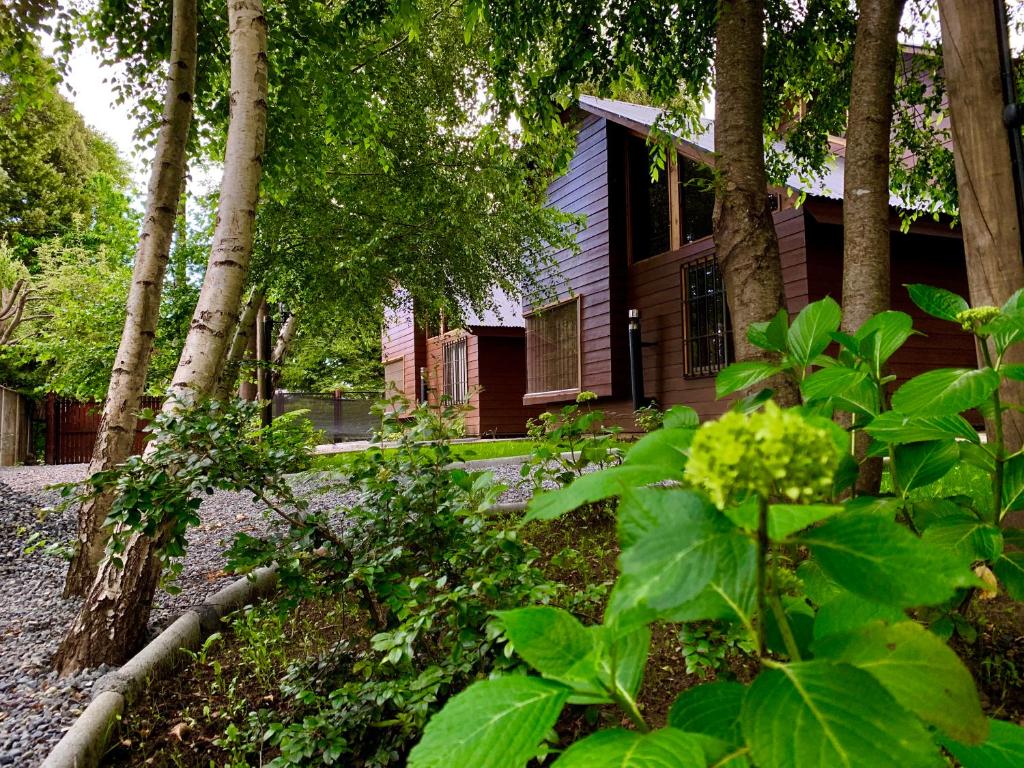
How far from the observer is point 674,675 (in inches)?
75.0

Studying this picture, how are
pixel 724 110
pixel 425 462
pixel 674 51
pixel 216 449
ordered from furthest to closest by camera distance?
pixel 674 51 < pixel 724 110 < pixel 425 462 < pixel 216 449

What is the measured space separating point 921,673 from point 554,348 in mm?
11029

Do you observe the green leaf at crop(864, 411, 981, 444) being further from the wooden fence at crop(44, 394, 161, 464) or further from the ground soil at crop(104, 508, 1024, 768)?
the wooden fence at crop(44, 394, 161, 464)

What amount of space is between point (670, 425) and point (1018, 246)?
1.66 meters

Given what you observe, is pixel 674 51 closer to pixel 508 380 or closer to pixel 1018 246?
pixel 1018 246

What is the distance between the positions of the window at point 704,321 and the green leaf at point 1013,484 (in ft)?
24.8

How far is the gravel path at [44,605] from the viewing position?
6.25ft

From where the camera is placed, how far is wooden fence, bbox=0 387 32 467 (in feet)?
38.1

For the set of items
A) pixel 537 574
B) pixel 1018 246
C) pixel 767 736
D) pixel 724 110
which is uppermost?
pixel 724 110

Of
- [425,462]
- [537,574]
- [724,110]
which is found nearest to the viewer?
[537,574]

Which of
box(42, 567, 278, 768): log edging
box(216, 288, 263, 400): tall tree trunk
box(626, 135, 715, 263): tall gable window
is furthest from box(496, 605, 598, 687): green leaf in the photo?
box(626, 135, 715, 263): tall gable window

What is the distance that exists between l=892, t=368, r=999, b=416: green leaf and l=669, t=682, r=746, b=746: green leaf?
455 mm

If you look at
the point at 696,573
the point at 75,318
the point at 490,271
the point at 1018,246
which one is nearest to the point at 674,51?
the point at 1018,246

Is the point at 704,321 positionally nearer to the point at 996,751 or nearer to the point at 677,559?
the point at 996,751
